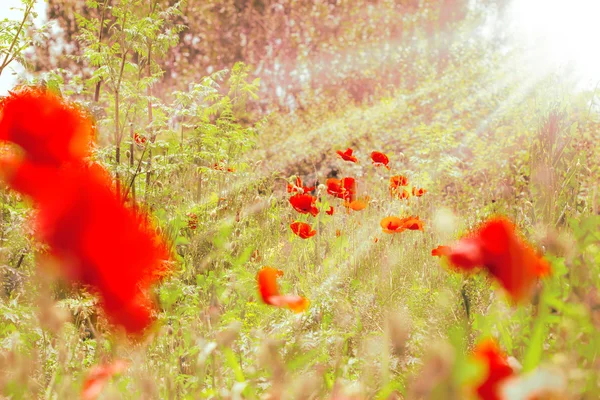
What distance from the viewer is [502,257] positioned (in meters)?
0.78

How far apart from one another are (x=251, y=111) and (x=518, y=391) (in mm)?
9844

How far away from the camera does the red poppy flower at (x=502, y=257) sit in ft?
2.31

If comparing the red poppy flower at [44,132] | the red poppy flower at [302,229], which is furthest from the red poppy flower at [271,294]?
the red poppy flower at [302,229]

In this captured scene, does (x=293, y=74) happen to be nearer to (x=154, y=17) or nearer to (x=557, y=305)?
(x=154, y=17)

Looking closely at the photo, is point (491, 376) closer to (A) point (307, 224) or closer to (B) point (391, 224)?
(B) point (391, 224)

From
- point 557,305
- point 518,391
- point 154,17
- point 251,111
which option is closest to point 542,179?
point 557,305

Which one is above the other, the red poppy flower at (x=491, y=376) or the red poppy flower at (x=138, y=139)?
the red poppy flower at (x=491, y=376)

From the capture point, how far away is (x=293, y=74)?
1016 cm

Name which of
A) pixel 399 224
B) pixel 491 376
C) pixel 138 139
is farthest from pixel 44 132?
pixel 138 139

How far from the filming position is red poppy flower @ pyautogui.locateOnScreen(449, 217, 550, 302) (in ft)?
2.31

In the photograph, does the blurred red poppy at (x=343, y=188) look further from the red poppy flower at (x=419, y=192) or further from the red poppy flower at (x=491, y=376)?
the red poppy flower at (x=491, y=376)

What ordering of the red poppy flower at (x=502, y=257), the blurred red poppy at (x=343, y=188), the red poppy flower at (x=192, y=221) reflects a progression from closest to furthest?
the red poppy flower at (x=502, y=257) < the blurred red poppy at (x=343, y=188) < the red poppy flower at (x=192, y=221)

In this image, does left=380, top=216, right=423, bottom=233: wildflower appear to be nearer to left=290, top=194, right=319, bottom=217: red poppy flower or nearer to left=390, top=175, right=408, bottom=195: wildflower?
left=290, top=194, right=319, bottom=217: red poppy flower

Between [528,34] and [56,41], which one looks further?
[56,41]
